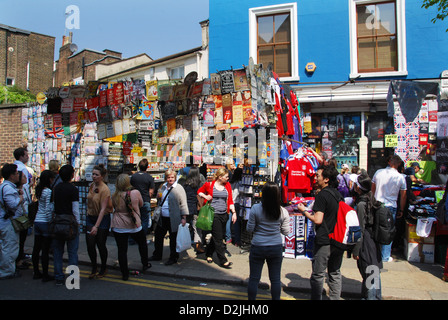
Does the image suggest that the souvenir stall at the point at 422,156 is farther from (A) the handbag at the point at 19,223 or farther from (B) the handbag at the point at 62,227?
(A) the handbag at the point at 19,223

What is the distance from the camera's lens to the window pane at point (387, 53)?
1046cm

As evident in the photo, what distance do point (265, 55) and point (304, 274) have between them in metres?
8.09

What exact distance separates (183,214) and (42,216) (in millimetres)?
2437

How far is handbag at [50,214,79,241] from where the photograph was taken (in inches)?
206

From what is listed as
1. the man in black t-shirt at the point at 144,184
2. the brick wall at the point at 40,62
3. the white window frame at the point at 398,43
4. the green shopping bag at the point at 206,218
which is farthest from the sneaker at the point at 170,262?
the brick wall at the point at 40,62

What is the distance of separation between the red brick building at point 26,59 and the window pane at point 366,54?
99.4ft

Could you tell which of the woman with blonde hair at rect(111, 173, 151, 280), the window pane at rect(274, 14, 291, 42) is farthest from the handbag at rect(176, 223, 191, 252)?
the window pane at rect(274, 14, 291, 42)

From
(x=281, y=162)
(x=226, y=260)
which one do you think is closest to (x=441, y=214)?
(x=281, y=162)

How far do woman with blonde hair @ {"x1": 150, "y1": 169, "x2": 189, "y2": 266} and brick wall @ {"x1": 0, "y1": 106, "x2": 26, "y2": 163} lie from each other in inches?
323

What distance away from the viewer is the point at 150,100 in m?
8.81

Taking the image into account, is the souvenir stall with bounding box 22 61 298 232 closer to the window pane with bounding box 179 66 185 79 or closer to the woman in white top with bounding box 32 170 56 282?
the woman in white top with bounding box 32 170 56 282

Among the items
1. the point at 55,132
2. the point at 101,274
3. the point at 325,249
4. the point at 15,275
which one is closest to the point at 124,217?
the point at 101,274

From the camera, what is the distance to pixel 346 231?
4266 mm

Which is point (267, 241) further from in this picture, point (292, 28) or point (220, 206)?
point (292, 28)
